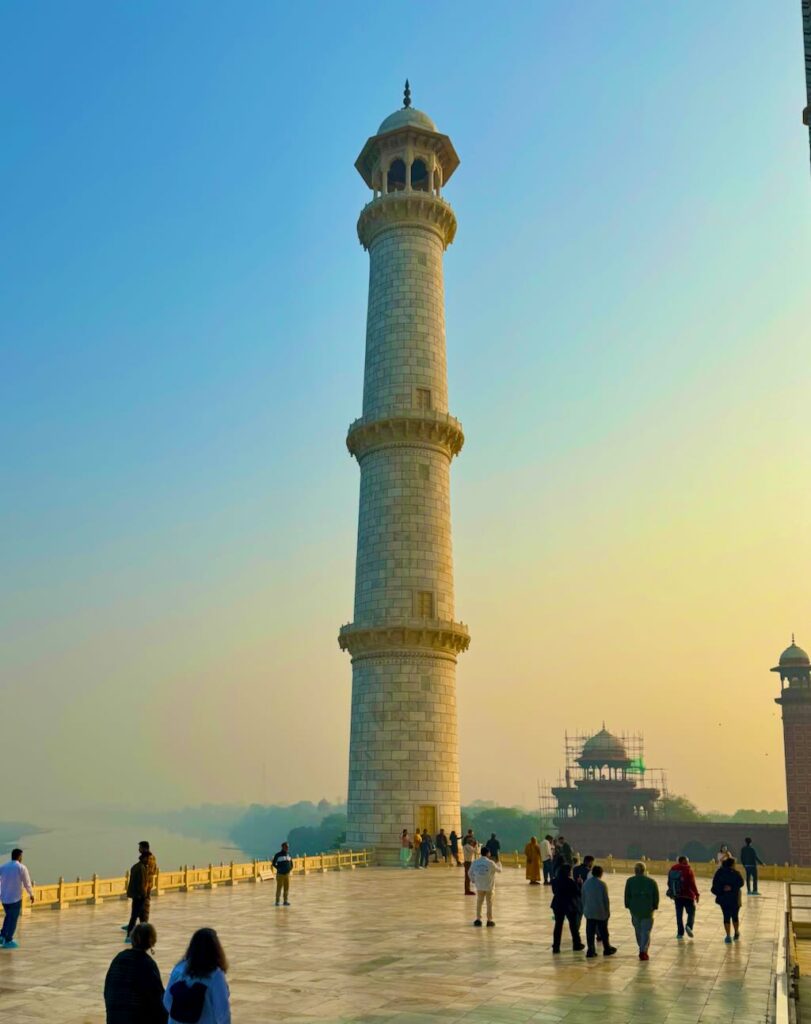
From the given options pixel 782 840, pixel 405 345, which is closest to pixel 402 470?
pixel 405 345

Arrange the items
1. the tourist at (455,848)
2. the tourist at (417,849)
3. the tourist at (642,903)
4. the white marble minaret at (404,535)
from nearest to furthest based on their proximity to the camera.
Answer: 1. the tourist at (642,903)
2. the tourist at (417,849)
3. the tourist at (455,848)
4. the white marble minaret at (404,535)

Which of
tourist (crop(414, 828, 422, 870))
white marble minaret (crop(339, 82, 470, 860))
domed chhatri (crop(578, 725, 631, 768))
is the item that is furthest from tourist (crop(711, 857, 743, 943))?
domed chhatri (crop(578, 725, 631, 768))

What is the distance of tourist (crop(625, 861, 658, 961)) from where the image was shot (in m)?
16.2

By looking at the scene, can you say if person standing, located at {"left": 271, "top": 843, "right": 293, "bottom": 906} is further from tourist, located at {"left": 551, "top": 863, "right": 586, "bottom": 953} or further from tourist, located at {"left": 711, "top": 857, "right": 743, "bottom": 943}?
tourist, located at {"left": 711, "top": 857, "right": 743, "bottom": 943}

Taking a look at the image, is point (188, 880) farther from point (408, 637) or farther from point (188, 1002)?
point (188, 1002)

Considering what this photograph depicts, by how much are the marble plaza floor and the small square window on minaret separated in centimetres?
2282

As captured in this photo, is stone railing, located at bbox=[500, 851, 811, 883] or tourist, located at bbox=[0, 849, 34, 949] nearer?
tourist, located at bbox=[0, 849, 34, 949]

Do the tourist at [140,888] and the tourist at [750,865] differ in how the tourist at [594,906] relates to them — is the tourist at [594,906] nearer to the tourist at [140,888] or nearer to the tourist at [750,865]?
the tourist at [140,888]

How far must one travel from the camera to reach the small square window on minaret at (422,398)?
4266 centimetres

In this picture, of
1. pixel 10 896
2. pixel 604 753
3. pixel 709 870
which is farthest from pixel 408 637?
pixel 604 753

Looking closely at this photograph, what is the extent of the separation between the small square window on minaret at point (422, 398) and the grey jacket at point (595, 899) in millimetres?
28194

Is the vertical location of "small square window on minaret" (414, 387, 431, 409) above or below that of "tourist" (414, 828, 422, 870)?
above

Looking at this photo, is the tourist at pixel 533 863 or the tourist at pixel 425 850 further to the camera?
the tourist at pixel 425 850

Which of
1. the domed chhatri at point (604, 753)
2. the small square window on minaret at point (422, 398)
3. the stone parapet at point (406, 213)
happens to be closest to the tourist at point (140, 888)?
the small square window on minaret at point (422, 398)
